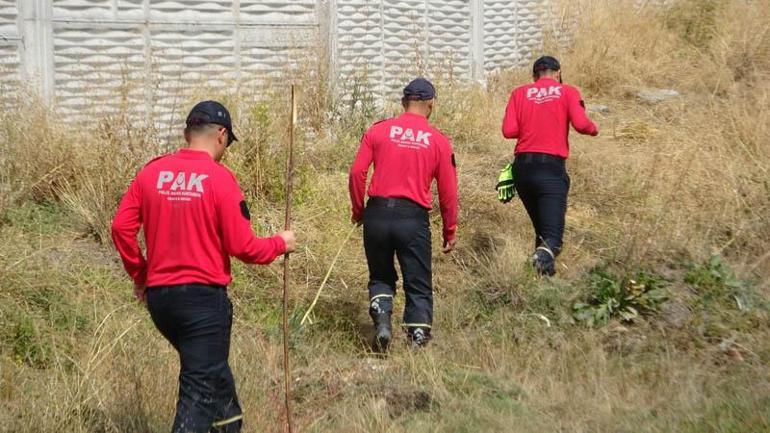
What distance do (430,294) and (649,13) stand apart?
9345 mm

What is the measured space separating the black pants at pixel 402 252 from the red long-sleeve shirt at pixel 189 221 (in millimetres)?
2113

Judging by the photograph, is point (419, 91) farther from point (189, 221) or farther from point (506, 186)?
point (189, 221)

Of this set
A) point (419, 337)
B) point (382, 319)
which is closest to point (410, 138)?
point (382, 319)

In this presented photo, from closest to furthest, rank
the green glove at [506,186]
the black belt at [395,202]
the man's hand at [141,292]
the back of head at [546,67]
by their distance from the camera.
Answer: the man's hand at [141,292] < the black belt at [395,202] < the back of head at [546,67] < the green glove at [506,186]

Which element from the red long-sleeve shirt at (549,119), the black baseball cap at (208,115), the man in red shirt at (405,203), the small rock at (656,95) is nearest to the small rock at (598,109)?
the small rock at (656,95)

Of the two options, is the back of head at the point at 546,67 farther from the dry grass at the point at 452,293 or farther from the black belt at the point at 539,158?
the dry grass at the point at 452,293

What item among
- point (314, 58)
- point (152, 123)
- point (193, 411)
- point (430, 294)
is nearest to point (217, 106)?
point (193, 411)

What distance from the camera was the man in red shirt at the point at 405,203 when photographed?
7.31 m

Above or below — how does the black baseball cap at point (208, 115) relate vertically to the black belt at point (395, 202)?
above

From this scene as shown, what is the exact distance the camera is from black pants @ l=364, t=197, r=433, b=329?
731 centimetres

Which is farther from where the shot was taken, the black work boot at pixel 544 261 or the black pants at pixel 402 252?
the black work boot at pixel 544 261

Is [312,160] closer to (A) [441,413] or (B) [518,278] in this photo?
(B) [518,278]

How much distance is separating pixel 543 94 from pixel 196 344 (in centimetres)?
453

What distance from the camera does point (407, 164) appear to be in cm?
731
